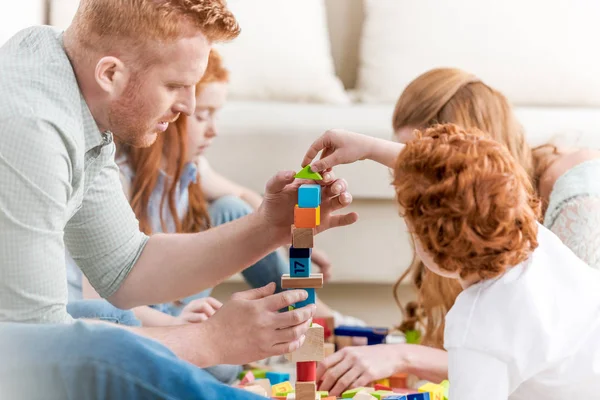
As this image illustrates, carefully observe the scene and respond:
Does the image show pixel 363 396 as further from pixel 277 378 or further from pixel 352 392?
pixel 277 378

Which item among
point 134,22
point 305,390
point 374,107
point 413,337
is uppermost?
point 134,22

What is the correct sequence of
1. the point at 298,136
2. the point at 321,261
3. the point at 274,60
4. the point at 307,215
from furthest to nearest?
the point at 274,60 < the point at 298,136 < the point at 321,261 < the point at 307,215

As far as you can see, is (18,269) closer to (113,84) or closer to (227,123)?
(113,84)

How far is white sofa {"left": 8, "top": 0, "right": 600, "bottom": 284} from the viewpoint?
84.2 inches

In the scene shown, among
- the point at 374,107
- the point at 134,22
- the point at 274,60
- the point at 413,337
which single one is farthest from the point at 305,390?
the point at 274,60

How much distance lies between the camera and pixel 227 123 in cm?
218

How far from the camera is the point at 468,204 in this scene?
1001mm

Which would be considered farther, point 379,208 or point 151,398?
point 379,208

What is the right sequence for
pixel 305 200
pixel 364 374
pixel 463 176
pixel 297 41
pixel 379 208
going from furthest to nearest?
pixel 297 41, pixel 379 208, pixel 364 374, pixel 305 200, pixel 463 176

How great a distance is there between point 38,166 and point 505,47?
5.63 ft

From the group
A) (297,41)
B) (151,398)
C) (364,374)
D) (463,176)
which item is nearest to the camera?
(151,398)

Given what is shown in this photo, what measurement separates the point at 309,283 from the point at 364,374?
0.34m

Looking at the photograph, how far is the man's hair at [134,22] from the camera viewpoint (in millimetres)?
1154

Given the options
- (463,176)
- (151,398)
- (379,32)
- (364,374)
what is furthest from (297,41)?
(151,398)
